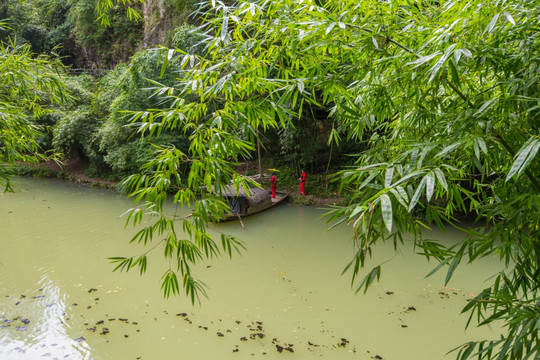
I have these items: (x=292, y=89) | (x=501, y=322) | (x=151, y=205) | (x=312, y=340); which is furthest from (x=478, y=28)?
(x=501, y=322)

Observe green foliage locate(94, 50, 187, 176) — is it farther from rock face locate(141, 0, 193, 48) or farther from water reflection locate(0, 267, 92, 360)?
water reflection locate(0, 267, 92, 360)

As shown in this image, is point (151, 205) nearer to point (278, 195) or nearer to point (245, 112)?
point (245, 112)

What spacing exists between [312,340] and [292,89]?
272 centimetres

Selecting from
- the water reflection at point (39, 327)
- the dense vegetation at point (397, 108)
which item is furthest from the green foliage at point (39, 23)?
the dense vegetation at point (397, 108)

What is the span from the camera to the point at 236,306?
4.12 m

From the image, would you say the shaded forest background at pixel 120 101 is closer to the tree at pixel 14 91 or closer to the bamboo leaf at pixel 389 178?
the tree at pixel 14 91

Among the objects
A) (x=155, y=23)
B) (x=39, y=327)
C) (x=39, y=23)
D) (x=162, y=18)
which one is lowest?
(x=39, y=327)

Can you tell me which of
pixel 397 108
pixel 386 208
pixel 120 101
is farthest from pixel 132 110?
pixel 386 208

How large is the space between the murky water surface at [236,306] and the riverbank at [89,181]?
231 cm

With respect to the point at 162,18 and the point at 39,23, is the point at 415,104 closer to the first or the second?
the point at 162,18

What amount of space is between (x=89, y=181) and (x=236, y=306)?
7896mm

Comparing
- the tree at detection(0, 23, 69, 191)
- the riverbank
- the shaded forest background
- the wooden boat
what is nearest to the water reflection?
the tree at detection(0, 23, 69, 191)

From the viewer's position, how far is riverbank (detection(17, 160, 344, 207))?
339 inches

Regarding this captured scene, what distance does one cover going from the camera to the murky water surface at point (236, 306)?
346 centimetres
